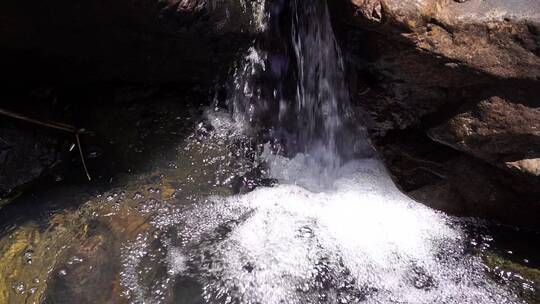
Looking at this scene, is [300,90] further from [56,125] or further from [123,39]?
[56,125]

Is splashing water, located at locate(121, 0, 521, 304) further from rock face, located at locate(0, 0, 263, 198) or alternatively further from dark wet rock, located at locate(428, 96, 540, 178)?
dark wet rock, located at locate(428, 96, 540, 178)

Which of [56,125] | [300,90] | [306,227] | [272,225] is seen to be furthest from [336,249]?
[56,125]

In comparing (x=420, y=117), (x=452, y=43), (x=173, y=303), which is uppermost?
(x=452, y=43)

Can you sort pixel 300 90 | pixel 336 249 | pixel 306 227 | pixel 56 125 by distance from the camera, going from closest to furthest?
pixel 336 249 < pixel 306 227 < pixel 56 125 < pixel 300 90

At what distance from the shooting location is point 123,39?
8.68 feet

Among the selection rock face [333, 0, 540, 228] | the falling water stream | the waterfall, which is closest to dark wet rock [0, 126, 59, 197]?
the falling water stream

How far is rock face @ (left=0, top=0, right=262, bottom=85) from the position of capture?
2357 millimetres

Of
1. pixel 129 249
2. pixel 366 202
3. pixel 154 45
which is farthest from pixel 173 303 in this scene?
pixel 154 45

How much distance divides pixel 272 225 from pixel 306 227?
21 cm

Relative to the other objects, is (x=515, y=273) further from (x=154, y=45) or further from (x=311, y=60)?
(x=154, y=45)

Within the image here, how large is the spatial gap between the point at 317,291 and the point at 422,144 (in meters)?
1.05

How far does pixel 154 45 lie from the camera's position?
9.03 feet

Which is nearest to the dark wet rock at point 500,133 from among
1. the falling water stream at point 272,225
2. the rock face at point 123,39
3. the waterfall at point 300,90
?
the falling water stream at point 272,225

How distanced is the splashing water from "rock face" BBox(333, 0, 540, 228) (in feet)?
1.06
